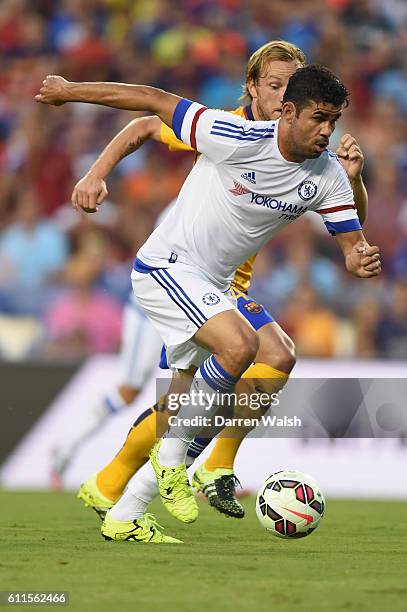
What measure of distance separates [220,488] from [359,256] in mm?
1597

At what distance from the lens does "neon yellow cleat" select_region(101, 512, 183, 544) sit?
20.2 feet

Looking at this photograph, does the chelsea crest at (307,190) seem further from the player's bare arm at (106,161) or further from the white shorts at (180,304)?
the player's bare arm at (106,161)

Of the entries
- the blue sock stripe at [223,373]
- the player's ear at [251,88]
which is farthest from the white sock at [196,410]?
the player's ear at [251,88]

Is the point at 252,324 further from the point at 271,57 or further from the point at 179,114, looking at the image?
the point at 271,57

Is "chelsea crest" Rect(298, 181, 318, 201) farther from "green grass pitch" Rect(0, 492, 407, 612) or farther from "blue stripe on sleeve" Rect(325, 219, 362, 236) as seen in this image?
"green grass pitch" Rect(0, 492, 407, 612)

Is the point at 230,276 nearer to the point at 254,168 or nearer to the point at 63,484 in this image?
the point at 254,168

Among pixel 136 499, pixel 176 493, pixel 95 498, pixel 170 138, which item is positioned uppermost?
pixel 170 138

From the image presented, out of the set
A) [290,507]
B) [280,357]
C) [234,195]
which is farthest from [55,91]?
[290,507]

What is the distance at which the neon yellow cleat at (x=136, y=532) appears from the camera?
6148 millimetres

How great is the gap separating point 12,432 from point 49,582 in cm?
616

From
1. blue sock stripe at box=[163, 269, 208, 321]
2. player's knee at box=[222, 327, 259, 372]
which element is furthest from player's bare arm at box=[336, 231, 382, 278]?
blue sock stripe at box=[163, 269, 208, 321]

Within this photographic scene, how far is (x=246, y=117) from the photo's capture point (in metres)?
7.05

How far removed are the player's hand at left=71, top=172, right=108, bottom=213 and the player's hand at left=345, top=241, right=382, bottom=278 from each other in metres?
1.29

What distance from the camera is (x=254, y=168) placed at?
20.0 ft
